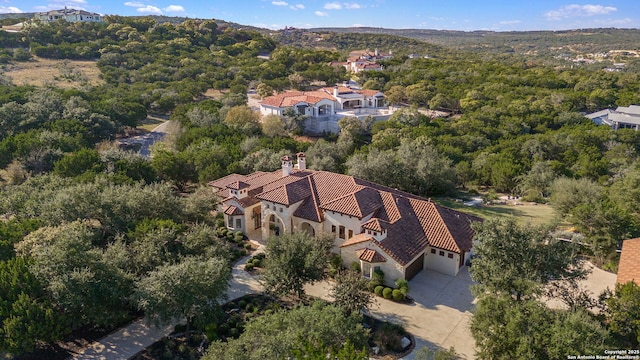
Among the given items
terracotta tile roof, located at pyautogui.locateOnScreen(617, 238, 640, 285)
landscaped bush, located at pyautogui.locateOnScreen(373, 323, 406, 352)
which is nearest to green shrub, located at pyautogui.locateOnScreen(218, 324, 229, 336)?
landscaped bush, located at pyautogui.locateOnScreen(373, 323, 406, 352)

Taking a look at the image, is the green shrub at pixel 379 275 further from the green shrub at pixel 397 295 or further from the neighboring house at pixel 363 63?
the neighboring house at pixel 363 63

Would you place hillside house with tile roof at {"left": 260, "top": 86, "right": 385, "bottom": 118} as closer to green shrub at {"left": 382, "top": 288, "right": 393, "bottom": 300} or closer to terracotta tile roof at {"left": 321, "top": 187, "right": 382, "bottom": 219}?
terracotta tile roof at {"left": 321, "top": 187, "right": 382, "bottom": 219}

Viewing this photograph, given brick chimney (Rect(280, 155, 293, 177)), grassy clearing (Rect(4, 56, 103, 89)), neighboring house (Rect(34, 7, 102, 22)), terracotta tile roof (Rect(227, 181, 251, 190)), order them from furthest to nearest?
neighboring house (Rect(34, 7, 102, 22)) → grassy clearing (Rect(4, 56, 103, 89)) → brick chimney (Rect(280, 155, 293, 177)) → terracotta tile roof (Rect(227, 181, 251, 190))

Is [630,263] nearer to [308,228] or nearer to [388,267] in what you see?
[388,267]

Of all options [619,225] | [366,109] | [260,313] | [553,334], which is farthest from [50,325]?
[366,109]

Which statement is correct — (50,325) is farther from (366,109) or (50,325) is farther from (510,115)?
(510,115)

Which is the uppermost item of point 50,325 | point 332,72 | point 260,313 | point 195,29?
point 195,29

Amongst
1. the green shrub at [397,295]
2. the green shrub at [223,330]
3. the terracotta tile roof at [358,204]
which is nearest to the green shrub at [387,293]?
the green shrub at [397,295]

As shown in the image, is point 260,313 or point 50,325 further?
point 260,313
